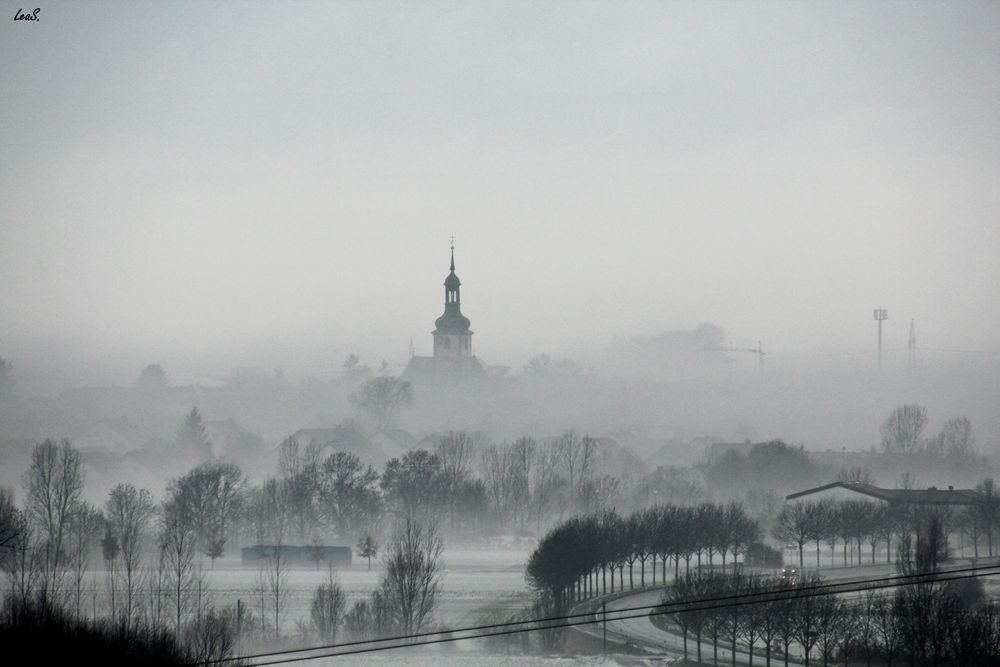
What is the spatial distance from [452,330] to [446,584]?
112 metres

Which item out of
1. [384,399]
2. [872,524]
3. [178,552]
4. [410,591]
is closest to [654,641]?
[410,591]

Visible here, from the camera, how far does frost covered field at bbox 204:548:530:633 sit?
44153mm

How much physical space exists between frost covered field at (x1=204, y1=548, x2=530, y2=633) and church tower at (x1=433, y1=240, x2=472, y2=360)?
96338mm

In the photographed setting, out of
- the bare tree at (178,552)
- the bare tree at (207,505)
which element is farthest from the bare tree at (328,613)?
the bare tree at (207,505)

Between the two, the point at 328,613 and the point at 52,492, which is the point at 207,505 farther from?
the point at 328,613

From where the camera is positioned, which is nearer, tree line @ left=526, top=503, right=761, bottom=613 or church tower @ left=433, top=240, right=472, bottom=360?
tree line @ left=526, top=503, right=761, bottom=613

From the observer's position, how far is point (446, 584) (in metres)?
51.0

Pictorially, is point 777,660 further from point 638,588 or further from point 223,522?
point 223,522

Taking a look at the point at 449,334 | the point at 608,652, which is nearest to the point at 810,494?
the point at 608,652

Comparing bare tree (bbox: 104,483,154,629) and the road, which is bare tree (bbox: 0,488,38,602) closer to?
bare tree (bbox: 104,483,154,629)

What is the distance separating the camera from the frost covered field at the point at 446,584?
44153 mm

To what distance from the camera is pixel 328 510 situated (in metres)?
75.4

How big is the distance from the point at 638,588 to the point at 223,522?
2931cm

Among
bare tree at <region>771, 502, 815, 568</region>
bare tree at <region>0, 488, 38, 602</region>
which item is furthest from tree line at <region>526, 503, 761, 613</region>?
bare tree at <region>0, 488, 38, 602</region>
